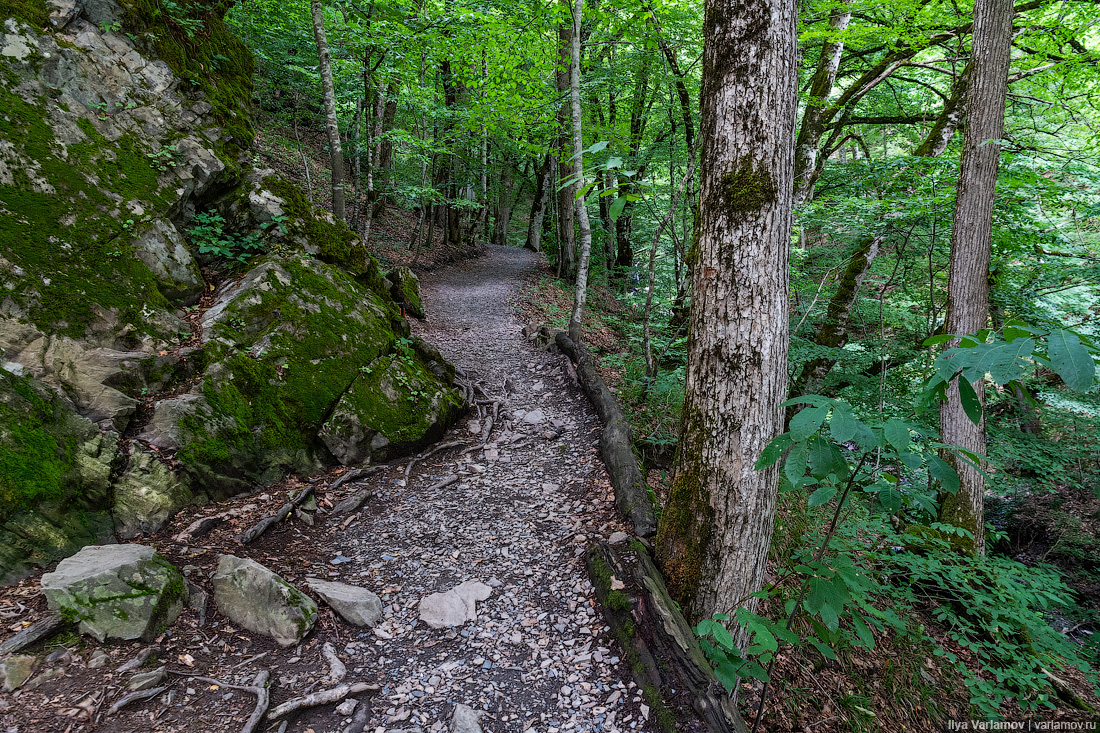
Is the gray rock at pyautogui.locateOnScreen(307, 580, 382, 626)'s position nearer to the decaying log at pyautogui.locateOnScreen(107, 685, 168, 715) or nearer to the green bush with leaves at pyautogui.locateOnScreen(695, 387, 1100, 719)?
the decaying log at pyautogui.locateOnScreen(107, 685, 168, 715)

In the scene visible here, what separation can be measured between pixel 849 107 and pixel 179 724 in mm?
13024

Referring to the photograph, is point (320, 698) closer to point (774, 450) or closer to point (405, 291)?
point (774, 450)

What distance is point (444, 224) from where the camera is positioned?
1803cm

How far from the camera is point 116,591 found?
268 cm

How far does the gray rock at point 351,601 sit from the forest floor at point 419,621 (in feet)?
0.25

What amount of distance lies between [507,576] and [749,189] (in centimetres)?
349

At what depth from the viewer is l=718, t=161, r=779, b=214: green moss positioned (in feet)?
8.98

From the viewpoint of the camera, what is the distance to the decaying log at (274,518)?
3.74m

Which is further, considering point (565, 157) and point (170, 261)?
point (565, 157)

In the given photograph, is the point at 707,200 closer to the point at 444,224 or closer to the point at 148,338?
the point at 148,338

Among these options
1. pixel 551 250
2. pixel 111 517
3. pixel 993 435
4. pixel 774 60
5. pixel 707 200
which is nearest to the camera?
pixel 774 60

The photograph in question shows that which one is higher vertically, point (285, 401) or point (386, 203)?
point (386, 203)

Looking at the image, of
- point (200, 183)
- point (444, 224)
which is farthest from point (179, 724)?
point (444, 224)

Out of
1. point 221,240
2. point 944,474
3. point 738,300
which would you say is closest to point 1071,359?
point 944,474
